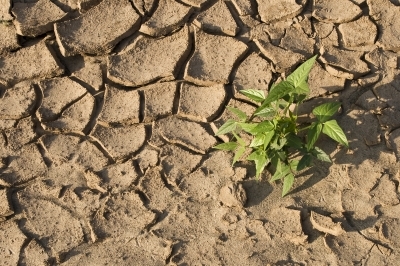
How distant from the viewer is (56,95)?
2711mm

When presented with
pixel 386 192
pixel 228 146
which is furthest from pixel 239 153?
pixel 386 192

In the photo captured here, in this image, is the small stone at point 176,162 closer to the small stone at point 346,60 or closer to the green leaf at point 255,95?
the green leaf at point 255,95

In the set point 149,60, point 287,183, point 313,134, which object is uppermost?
point 149,60

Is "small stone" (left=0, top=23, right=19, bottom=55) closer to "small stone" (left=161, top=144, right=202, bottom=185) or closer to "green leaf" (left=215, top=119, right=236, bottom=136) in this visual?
"small stone" (left=161, top=144, right=202, bottom=185)

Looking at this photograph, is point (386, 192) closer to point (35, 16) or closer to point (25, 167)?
point (25, 167)

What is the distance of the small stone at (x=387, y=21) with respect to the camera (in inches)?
109

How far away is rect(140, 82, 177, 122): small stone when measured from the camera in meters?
2.66

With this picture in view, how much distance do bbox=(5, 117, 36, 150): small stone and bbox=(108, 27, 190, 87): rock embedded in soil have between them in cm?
47

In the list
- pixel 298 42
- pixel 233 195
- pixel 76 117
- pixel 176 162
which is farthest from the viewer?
pixel 298 42

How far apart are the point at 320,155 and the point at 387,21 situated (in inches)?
36.2

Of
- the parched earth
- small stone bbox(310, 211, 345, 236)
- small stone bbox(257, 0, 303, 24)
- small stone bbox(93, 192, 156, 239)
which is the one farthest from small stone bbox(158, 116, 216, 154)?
small stone bbox(257, 0, 303, 24)

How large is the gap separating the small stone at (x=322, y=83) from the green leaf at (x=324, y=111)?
26 centimetres

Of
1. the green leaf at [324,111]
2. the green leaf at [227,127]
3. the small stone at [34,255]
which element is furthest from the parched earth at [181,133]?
the green leaf at [324,111]

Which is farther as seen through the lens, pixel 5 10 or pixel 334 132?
pixel 5 10
